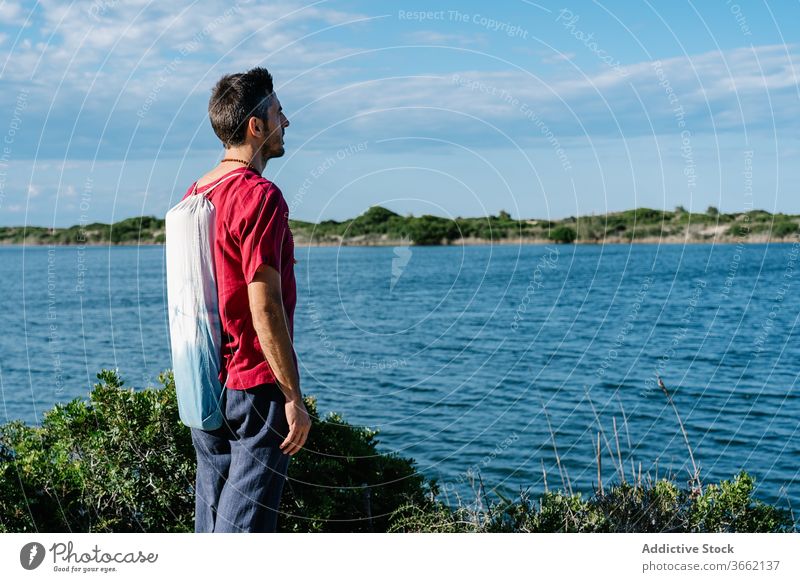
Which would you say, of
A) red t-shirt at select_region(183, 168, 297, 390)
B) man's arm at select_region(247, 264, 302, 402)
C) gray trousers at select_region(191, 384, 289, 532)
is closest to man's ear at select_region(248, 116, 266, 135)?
red t-shirt at select_region(183, 168, 297, 390)

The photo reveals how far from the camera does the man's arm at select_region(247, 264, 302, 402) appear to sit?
3.52 m

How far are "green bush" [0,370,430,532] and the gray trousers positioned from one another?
108cm

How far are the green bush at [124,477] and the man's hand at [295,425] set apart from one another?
1.41m

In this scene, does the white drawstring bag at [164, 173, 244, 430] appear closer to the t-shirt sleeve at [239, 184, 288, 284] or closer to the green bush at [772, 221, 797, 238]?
the t-shirt sleeve at [239, 184, 288, 284]

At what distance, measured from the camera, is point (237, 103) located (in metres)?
3.72

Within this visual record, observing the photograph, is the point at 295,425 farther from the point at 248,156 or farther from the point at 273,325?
the point at 248,156

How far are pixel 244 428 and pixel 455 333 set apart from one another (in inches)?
1256

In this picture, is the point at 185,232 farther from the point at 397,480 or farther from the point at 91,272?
the point at 91,272

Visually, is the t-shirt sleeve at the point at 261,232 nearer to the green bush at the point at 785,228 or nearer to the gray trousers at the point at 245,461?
the gray trousers at the point at 245,461

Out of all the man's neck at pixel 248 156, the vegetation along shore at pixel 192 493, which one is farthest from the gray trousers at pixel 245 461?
the vegetation along shore at pixel 192 493

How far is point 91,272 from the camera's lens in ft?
224

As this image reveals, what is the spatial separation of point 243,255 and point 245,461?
94 centimetres
